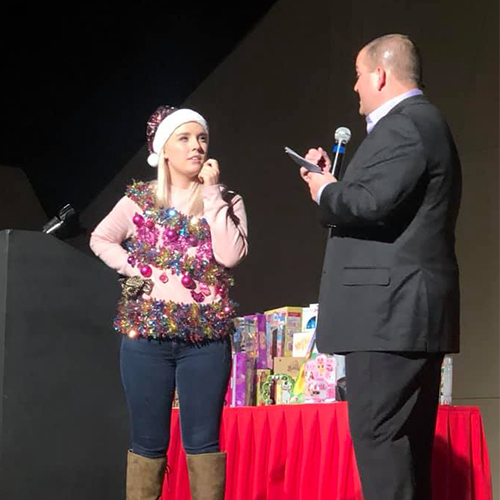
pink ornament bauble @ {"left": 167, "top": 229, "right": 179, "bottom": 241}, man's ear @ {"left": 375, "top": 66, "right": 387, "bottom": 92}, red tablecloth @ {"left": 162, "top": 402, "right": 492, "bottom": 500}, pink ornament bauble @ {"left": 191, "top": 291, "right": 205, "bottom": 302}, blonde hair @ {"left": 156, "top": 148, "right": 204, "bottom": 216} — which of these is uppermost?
man's ear @ {"left": 375, "top": 66, "right": 387, "bottom": 92}

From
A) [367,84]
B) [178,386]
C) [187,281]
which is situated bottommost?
[178,386]

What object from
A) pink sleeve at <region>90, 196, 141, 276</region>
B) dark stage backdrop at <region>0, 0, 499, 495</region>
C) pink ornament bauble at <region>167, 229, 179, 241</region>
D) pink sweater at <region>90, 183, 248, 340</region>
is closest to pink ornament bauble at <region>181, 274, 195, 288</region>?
pink sweater at <region>90, 183, 248, 340</region>

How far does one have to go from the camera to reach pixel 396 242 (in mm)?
1841

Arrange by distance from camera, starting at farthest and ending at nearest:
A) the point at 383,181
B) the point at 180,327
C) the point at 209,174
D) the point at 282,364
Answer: the point at 282,364, the point at 209,174, the point at 180,327, the point at 383,181

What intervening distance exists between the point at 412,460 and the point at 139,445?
0.69 meters

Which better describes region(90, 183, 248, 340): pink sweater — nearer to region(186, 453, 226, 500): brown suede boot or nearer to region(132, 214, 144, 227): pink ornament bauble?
region(132, 214, 144, 227): pink ornament bauble

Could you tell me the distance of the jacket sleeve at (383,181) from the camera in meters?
1.79

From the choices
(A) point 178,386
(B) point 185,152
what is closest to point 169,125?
(B) point 185,152

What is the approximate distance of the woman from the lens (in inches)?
82.7

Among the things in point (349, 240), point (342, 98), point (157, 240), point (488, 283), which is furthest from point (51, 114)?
point (349, 240)

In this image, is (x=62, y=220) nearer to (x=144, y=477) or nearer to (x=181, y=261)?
(x=181, y=261)

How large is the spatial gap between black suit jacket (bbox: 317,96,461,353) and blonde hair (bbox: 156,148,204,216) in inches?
17.0

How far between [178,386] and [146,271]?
30 cm

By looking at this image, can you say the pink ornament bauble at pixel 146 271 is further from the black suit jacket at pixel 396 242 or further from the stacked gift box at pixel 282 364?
the stacked gift box at pixel 282 364
